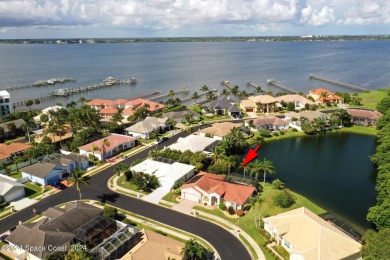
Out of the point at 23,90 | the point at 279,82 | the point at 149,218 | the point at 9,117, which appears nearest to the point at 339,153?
the point at 149,218

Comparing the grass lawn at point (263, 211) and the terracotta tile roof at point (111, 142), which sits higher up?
the terracotta tile roof at point (111, 142)

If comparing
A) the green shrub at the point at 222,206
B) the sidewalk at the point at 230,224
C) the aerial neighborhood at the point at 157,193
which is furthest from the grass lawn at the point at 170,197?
the green shrub at the point at 222,206

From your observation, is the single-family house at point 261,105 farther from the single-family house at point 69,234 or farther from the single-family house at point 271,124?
the single-family house at point 69,234

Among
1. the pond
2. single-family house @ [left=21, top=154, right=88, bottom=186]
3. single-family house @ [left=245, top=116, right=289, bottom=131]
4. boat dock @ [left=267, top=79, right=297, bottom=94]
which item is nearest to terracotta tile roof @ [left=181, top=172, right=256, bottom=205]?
the pond

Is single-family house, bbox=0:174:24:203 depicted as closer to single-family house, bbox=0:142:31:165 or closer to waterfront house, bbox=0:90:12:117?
single-family house, bbox=0:142:31:165

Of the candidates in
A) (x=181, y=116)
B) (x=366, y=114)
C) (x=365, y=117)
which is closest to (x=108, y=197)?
(x=181, y=116)

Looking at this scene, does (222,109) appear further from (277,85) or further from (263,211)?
(277,85)

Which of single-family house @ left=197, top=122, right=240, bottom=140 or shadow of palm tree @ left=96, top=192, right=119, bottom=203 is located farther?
single-family house @ left=197, top=122, right=240, bottom=140

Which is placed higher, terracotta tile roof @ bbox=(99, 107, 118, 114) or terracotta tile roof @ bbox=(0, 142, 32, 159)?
terracotta tile roof @ bbox=(99, 107, 118, 114)
